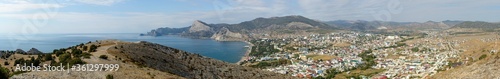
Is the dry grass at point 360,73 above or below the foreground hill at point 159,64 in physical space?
below

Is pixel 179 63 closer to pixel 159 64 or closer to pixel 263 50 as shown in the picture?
pixel 159 64

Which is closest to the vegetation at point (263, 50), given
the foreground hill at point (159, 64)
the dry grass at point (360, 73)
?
the dry grass at point (360, 73)

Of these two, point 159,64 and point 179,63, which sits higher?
point 159,64

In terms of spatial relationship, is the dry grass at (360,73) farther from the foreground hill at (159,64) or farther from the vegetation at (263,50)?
the vegetation at (263,50)

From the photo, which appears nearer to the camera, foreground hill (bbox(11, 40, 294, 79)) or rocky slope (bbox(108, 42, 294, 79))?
foreground hill (bbox(11, 40, 294, 79))

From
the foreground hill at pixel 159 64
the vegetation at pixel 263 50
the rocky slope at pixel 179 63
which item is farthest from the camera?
the vegetation at pixel 263 50

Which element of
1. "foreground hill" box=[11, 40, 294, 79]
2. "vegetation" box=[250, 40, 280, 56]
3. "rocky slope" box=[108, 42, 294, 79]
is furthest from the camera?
"vegetation" box=[250, 40, 280, 56]

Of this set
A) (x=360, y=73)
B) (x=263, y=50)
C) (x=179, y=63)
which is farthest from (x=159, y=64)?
(x=263, y=50)

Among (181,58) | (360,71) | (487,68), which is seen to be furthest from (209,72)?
(360,71)

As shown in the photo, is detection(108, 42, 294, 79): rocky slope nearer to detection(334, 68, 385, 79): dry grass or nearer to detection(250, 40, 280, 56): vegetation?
detection(334, 68, 385, 79): dry grass

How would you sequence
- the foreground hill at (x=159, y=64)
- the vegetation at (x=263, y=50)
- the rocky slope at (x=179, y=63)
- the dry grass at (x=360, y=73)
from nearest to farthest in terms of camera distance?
the foreground hill at (x=159, y=64)
the rocky slope at (x=179, y=63)
the dry grass at (x=360, y=73)
the vegetation at (x=263, y=50)

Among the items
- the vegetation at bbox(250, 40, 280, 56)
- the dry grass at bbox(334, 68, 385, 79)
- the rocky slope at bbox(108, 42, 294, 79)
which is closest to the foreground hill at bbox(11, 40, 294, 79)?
the rocky slope at bbox(108, 42, 294, 79)
